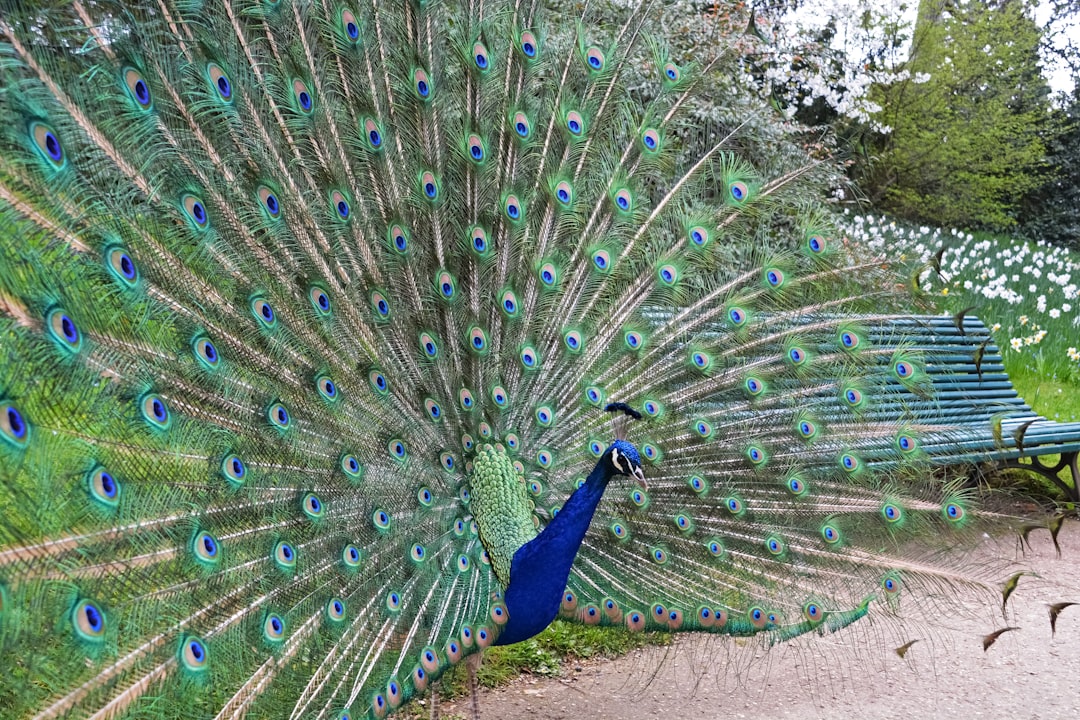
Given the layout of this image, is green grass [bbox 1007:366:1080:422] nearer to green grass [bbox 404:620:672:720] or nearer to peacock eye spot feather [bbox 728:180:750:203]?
green grass [bbox 404:620:672:720]

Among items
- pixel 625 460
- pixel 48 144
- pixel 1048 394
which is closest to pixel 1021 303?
pixel 1048 394

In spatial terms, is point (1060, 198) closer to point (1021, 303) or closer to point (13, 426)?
point (1021, 303)

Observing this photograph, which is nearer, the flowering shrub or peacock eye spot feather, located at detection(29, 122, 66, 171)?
peacock eye spot feather, located at detection(29, 122, 66, 171)

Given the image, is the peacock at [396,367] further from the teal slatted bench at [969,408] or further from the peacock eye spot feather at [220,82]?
the teal slatted bench at [969,408]

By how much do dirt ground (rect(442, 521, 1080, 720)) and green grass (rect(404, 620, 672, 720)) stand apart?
6cm

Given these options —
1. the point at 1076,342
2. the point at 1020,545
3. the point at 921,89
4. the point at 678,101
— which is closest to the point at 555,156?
the point at 678,101

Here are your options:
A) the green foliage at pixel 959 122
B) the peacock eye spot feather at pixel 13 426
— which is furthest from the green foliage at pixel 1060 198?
the peacock eye spot feather at pixel 13 426

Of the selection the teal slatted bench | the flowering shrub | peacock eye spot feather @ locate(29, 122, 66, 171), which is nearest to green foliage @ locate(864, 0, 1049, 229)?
the flowering shrub

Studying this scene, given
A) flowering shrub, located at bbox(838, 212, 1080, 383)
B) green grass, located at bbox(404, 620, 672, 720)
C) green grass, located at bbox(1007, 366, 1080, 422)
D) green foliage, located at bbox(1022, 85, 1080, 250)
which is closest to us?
green grass, located at bbox(404, 620, 672, 720)

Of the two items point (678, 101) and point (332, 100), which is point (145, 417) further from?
point (678, 101)

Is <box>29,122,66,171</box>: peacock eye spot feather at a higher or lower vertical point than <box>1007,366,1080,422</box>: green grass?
higher

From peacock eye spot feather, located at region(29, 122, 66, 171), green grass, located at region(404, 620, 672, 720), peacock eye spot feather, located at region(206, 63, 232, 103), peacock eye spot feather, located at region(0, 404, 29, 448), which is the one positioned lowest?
green grass, located at region(404, 620, 672, 720)

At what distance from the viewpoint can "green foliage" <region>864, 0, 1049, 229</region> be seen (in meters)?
11.7

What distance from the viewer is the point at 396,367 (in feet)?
8.56
